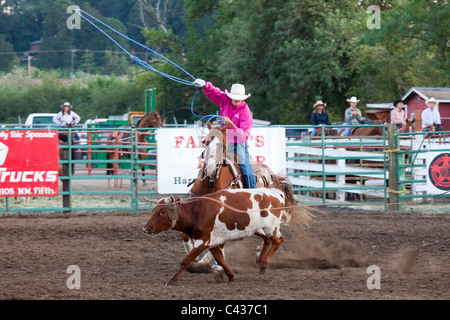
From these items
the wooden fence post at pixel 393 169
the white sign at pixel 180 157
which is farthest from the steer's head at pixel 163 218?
the wooden fence post at pixel 393 169

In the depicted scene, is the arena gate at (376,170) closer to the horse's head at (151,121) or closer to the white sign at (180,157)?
the white sign at (180,157)

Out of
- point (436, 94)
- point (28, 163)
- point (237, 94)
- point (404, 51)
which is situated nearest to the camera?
point (237, 94)

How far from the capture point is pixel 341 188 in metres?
13.1

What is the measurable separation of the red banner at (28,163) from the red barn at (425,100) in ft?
44.2

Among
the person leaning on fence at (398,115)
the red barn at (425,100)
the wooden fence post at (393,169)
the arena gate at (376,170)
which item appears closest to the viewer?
the arena gate at (376,170)

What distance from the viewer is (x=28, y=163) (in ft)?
39.2

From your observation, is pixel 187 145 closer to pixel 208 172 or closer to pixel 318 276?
pixel 208 172

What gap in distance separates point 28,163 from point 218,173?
18.7 ft

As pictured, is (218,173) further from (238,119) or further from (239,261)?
(239,261)

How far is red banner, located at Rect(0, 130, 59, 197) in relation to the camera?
11805mm

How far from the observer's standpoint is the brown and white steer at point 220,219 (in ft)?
21.2

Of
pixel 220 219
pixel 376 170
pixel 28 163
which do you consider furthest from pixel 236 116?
pixel 376 170

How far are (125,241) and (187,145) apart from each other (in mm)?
3241

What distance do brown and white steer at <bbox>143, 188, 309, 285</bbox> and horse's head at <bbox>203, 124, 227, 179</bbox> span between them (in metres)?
0.35
